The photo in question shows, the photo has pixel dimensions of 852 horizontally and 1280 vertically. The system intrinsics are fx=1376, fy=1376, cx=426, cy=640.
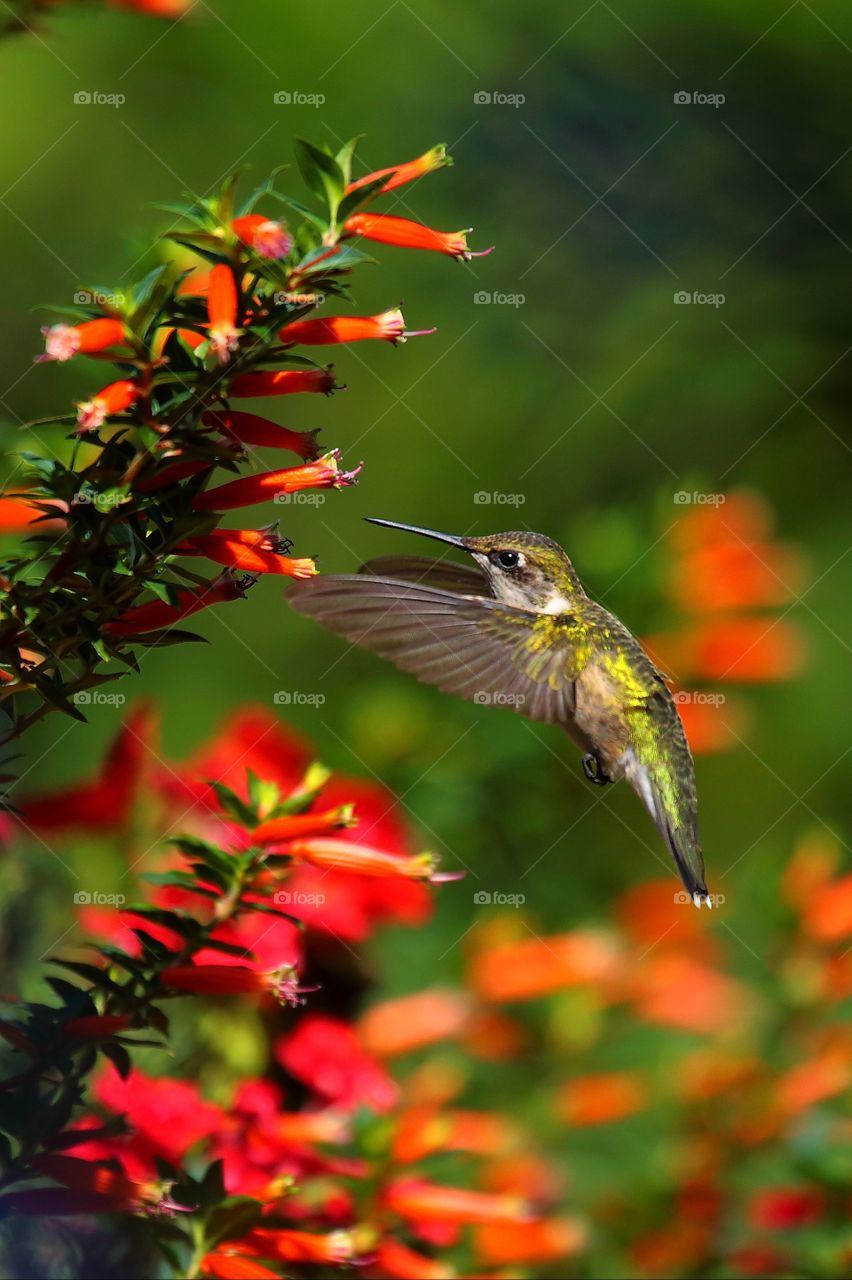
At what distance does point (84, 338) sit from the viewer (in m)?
1.13

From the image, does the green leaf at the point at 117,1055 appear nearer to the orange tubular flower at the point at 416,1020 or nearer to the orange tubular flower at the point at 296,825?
the orange tubular flower at the point at 296,825

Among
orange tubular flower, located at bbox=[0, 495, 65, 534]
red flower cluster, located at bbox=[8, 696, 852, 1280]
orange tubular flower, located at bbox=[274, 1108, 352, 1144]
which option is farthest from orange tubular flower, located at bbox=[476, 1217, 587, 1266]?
orange tubular flower, located at bbox=[0, 495, 65, 534]

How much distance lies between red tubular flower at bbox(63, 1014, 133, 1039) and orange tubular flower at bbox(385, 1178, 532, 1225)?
751 mm

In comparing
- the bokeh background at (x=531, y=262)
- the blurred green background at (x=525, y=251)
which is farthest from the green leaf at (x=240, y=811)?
the blurred green background at (x=525, y=251)

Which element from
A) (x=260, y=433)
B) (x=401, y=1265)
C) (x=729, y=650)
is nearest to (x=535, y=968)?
(x=729, y=650)

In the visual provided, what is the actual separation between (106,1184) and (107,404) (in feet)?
2.27

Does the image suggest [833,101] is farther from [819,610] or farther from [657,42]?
[819,610]

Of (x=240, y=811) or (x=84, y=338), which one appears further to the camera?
(x=240, y=811)

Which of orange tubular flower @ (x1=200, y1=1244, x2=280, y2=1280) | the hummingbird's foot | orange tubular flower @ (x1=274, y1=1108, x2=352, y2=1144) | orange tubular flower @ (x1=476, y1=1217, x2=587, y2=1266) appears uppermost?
the hummingbird's foot

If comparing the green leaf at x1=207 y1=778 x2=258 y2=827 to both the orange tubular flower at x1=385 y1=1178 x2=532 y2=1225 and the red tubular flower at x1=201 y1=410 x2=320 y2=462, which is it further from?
the orange tubular flower at x1=385 y1=1178 x2=532 y2=1225

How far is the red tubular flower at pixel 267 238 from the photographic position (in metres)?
1.13

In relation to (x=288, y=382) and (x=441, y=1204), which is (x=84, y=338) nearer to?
(x=288, y=382)

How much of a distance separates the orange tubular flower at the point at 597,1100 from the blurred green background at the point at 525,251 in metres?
1.06

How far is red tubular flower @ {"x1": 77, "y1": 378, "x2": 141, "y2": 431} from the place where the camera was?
3.75ft
